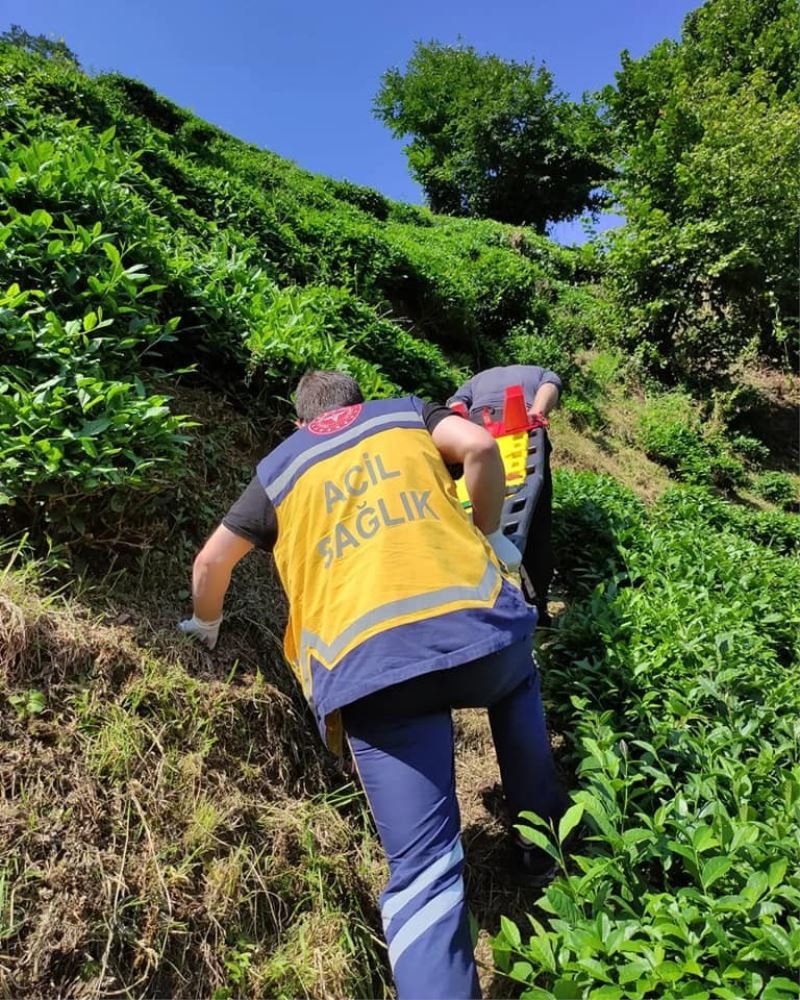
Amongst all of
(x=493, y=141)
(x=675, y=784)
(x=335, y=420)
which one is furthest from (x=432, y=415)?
(x=493, y=141)

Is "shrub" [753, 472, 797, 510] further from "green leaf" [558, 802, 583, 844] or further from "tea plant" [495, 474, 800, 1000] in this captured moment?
"green leaf" [558, 802, 583, 844]

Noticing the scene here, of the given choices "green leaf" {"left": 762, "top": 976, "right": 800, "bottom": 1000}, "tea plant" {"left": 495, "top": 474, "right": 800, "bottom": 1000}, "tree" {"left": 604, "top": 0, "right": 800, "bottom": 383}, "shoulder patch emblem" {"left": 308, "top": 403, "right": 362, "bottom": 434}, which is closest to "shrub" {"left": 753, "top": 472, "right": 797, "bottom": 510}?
"tree" {"left": 604, "top": 0, "right": 800, "bottom": 383}

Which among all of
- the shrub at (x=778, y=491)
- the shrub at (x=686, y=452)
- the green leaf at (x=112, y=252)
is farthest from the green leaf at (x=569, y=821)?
the shrub at (x=778, y=491)

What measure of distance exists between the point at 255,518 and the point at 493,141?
26.3m

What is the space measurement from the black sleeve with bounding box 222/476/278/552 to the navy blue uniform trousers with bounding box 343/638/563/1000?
65cm

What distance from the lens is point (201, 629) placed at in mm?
2346

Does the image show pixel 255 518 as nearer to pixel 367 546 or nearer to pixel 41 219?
pixel 367 546

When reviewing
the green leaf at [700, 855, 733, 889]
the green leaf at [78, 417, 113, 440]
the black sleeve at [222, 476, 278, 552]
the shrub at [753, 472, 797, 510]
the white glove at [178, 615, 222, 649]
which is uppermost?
the green leaf at [78, 417, 113, 440]

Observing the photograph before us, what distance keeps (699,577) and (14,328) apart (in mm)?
3468

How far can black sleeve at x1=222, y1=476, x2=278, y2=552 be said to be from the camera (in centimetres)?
209

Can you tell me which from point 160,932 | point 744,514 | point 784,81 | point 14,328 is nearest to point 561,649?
point 160,932

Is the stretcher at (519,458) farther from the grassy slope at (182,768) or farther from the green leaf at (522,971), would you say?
the green leaf at (522,971)

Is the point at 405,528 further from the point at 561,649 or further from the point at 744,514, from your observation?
the point at 744,514

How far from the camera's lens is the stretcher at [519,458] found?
3426mm
